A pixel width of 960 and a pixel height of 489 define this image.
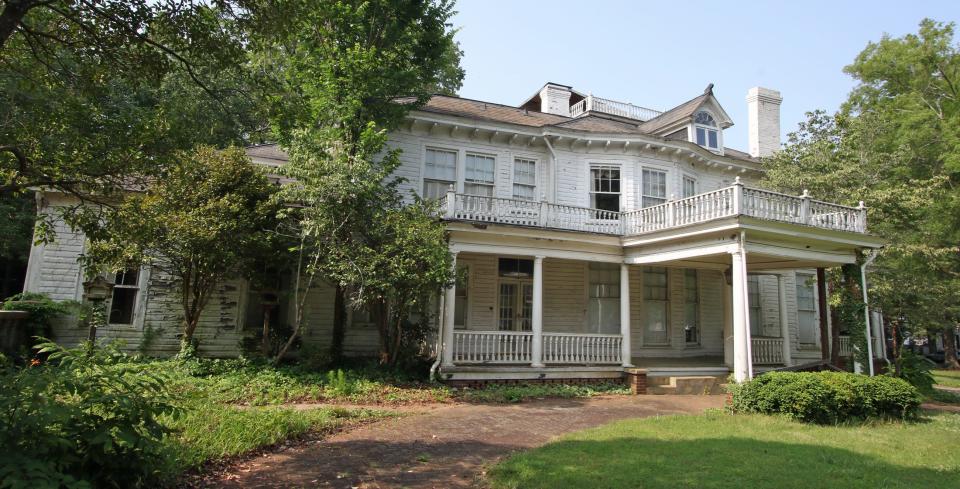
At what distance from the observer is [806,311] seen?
21.2 metres

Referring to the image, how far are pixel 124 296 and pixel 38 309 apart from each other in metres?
1.77

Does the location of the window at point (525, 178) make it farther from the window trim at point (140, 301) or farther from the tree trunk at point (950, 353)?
the tree trunk at point (950, 353)

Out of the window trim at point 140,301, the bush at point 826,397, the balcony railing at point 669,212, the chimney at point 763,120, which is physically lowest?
the bush at point 826,397

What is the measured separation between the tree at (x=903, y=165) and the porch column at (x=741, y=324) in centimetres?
491

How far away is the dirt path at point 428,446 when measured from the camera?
5.96 metres

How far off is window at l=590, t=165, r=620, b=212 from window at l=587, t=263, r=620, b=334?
194cm

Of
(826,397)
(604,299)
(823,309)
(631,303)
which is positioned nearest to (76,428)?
(826,397)

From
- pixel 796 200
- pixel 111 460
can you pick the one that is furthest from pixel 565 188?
pixel 111 460

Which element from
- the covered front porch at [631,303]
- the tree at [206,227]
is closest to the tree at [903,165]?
the covered front porch at [631,303]

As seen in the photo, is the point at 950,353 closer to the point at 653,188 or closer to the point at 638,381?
the point at 653,188

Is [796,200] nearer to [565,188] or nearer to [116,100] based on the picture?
[565,188]

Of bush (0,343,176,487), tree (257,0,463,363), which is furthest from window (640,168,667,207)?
bush (0,343,176,487)

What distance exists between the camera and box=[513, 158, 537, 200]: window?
56.0 ft

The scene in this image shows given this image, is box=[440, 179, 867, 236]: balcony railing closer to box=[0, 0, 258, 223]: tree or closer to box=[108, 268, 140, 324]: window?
box=[0, 0, 258, 223]: tree
